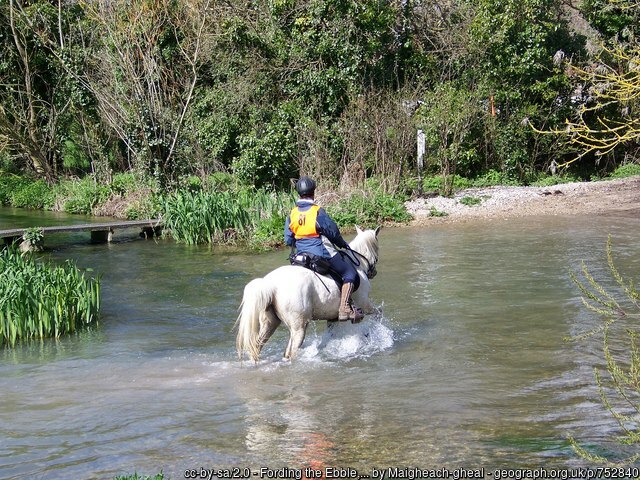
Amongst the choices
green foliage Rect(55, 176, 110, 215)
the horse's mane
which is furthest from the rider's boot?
green foliage Rect(55, 176, 110, 215)

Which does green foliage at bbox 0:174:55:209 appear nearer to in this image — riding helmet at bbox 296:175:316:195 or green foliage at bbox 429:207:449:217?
green foliage at bbox 429:207:449:217

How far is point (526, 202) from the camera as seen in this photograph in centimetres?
2038

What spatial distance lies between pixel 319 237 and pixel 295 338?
44.8 inches

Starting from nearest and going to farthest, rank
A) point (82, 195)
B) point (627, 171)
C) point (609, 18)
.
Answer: point (627, 171) → point (609, 18) → point (82, 195)

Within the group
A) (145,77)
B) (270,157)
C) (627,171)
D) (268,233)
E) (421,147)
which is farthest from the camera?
(627,171)

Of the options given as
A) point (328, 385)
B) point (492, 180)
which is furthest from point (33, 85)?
point (328, 385)

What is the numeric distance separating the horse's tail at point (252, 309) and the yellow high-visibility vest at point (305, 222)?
2.66ft

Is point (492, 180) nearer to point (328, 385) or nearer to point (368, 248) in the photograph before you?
point (368, 248)

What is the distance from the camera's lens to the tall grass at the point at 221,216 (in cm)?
1764

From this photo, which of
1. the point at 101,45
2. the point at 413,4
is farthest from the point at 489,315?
the point at 101,45

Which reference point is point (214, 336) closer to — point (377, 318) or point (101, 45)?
point (377, 318)

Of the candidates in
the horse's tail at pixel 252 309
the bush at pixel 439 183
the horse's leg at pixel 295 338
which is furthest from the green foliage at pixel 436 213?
the horse's tail at pixel 252 309

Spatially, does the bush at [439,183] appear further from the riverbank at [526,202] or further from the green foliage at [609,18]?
the green foliage at [609,18]

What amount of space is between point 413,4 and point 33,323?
61.1ft
